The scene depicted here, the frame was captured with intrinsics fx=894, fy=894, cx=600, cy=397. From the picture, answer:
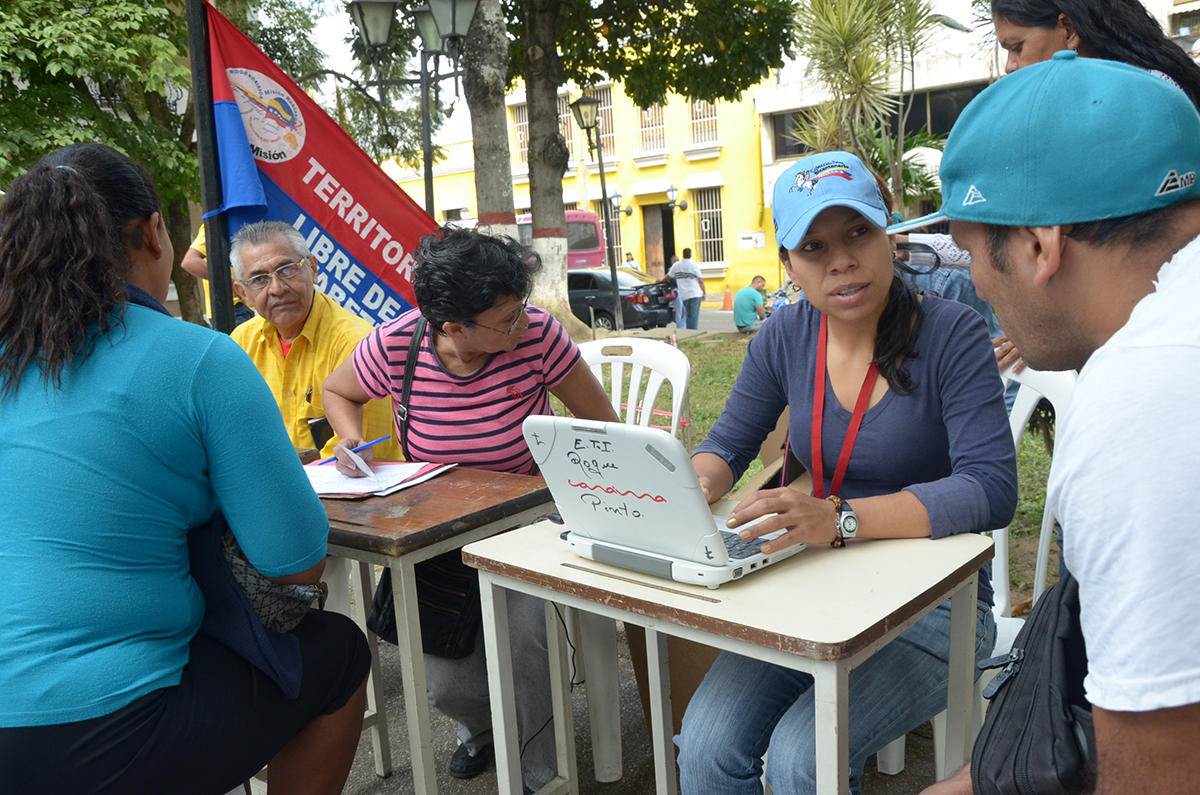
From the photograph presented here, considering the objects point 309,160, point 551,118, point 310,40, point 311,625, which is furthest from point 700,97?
point 311,625

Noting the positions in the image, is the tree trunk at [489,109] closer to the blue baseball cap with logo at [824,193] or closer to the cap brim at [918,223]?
the blue baseball cap with logo at [824,193]

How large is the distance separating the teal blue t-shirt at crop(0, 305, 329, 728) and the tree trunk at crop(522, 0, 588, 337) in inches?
290

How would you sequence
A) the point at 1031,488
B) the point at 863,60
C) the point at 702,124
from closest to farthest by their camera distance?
the point at 1031,488, the point at 863,60, the point at 702,124

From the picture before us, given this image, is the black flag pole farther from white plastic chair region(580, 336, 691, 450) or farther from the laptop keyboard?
the laptop keyboard

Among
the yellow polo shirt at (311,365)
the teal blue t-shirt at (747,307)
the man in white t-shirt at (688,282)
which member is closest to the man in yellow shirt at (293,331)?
the yellow polo shirt at (311,365)

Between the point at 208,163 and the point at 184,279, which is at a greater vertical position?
the point at 208,163

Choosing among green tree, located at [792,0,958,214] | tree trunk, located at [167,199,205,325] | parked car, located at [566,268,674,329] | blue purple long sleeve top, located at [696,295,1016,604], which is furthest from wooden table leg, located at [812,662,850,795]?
parked car, located at [566,268,674,329]

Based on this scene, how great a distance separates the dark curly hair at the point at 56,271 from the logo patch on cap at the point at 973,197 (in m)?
1.27

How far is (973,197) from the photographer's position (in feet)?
3.10

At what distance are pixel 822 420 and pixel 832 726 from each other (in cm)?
74

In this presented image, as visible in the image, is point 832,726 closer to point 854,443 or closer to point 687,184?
point 854,443

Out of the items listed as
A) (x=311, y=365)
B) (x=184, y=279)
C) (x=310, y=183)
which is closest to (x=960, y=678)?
(x=311, y=365)

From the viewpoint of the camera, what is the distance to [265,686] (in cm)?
161

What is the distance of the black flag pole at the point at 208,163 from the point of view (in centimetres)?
275
